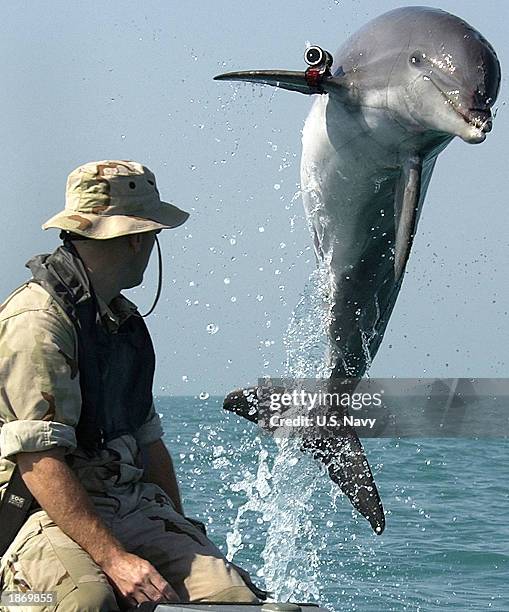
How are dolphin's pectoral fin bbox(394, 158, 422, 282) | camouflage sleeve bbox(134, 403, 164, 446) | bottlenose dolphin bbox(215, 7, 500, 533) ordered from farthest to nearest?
dolphin's pectoral fin bbox(394, 158, 422, 282) → bottlenose dolphin bbox(215, 7, 500, 533) → camouflage sleeve bbox(134, 403, 164, 446)

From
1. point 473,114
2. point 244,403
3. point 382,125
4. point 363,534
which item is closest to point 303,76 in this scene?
point 382,125

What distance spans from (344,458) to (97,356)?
16.6ft

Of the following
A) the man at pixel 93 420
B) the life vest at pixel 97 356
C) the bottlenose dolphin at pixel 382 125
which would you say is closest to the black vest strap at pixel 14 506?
the man at pixel 93 420

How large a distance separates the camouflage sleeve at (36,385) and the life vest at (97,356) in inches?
4.8

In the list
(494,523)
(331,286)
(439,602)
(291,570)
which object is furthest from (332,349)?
(494,523)

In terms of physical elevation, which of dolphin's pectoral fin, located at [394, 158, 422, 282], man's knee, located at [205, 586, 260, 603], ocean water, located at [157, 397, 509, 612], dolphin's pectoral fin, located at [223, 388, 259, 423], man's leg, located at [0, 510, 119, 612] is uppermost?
dolphin's pectoral fin, located at [394, 158, 422, 282]

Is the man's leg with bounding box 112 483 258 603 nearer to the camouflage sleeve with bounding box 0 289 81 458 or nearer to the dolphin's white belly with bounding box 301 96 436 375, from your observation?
the camouflage sleeve with bounding box 0 289 81 458

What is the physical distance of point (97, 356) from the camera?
14.5 feet

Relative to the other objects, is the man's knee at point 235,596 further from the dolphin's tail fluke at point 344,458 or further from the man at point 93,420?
the dolphin's tail fluke at point 344,458

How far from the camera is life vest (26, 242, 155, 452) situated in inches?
170

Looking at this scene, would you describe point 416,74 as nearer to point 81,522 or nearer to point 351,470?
point 351,470

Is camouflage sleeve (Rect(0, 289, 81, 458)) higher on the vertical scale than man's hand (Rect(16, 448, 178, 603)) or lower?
higher

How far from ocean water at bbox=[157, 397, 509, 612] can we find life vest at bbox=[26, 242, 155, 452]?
509 centimetres

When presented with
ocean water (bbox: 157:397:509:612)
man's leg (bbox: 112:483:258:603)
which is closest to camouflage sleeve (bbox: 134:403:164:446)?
man's leg (bbox: 112:483:258:603)
